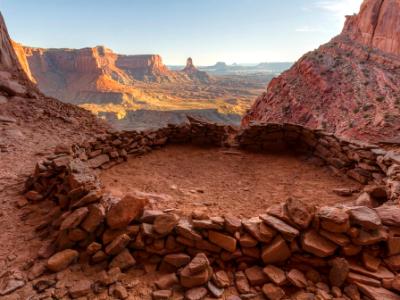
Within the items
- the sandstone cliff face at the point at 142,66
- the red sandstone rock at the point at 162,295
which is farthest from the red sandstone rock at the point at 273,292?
the sandstone cliff face at the point at 142,66

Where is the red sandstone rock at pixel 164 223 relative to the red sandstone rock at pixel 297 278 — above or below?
above

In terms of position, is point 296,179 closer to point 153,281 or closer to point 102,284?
point 153,281

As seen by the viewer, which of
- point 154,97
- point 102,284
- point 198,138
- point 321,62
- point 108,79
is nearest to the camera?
point 102,284

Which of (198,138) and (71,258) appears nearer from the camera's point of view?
(71,258)

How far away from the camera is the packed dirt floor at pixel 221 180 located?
495 centimetres

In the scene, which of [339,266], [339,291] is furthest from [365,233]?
[339,291]

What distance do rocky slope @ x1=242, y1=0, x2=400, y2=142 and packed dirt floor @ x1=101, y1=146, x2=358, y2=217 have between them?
13787mm

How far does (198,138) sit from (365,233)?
6086 mm

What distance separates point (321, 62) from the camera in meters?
33.2

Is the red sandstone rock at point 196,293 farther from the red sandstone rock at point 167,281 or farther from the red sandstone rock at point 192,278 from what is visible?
the red sandstone rock at point 167,281

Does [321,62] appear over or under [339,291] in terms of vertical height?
over

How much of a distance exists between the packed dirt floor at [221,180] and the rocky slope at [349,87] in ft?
45.2

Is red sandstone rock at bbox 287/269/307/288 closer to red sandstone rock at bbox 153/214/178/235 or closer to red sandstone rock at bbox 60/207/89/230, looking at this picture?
red sandstone rock at bbox 153/214/178/235

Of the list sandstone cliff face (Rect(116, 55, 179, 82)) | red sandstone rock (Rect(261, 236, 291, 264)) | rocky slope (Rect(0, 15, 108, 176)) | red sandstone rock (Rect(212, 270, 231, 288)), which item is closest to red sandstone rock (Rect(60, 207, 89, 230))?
red sandstone rock (Rect(212, 270, 231, 288))
